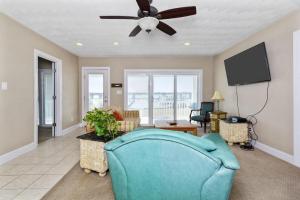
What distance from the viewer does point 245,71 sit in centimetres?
404

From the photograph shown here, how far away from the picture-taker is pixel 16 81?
3.26 meters

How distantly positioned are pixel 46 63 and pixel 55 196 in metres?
5.43

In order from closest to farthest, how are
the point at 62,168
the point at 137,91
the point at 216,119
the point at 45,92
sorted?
the point at 62,168, the point at 216,119, the point at 45,92, the point at 137,91

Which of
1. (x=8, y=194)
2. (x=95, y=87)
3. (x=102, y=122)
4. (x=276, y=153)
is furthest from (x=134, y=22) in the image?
(x=276, y=153)

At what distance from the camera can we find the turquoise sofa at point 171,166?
50.4 inches

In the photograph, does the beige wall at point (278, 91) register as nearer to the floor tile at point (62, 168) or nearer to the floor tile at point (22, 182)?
the floor tile at point (62, 168)

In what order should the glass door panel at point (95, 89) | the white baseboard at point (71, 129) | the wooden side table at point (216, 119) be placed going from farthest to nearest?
the glass door panel at point (95, 89)
the white baseboard at point (71, 129)
the wooden side table at point (216, 119)

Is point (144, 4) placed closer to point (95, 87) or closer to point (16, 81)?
point (16, 81)

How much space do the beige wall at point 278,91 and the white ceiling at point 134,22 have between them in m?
0.23

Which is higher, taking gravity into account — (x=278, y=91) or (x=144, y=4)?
(x=144, y=4)

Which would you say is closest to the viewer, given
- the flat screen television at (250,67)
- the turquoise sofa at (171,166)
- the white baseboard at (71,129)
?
the turquoise sofa at (171,166)

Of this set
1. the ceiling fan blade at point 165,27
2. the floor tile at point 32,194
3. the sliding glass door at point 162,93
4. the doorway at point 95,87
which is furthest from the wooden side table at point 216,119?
the floor tile at point 32,194

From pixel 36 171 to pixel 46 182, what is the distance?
0.47 meters

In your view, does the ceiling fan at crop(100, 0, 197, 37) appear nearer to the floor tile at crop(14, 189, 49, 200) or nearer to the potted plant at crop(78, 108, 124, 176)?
the potted plant at crop(78, 108, 124, 176)
